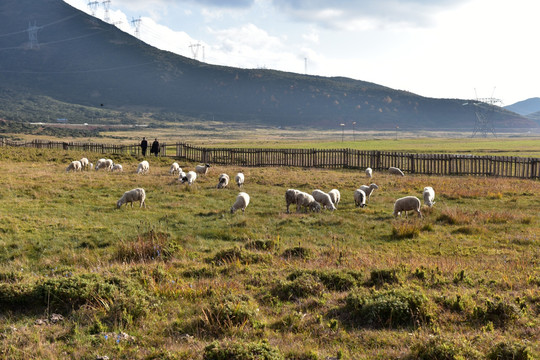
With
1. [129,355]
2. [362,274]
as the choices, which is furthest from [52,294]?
[362,274]

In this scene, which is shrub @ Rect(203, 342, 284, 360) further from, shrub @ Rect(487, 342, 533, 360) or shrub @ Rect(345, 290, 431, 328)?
shrub @ Rect(487, 342, 533, 360)

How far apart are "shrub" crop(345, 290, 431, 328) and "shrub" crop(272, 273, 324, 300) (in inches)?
34.8

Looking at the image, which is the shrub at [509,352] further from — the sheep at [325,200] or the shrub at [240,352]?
the sheep at [325,200]

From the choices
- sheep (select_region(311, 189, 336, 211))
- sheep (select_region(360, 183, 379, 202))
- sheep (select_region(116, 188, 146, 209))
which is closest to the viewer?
sheep (select_region(116, 188, 146, 209))

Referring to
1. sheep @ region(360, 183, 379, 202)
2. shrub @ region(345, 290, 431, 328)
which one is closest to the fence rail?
sheep @ region(360, 183, 379, 202)

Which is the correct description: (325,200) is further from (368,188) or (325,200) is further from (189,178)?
(189,178)

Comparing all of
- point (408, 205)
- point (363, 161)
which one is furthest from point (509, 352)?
point (363, 161)

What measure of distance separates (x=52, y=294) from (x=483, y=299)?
269 inches

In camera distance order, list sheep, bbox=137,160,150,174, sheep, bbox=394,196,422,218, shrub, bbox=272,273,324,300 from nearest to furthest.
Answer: shrub, bbox=272,273,324,300 < sheep, bbox=394,196,422,218 < sheep, bbox=137,160,150,174

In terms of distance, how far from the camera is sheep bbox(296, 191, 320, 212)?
15891 mm

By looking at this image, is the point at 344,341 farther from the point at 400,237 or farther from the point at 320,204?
the point at 320,204

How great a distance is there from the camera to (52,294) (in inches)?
275

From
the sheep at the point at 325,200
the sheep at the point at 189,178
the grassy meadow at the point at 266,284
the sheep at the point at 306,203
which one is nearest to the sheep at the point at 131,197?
the grassy meadow at the point at 266,284

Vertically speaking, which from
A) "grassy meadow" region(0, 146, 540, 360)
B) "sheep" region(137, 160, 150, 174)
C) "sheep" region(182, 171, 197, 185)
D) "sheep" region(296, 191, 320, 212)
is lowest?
"grassy meadow" region(0, 146, 540, 360)
